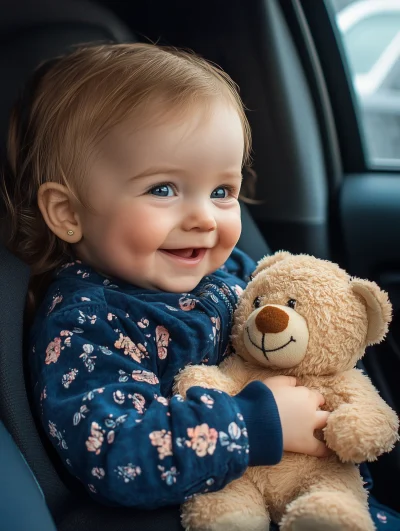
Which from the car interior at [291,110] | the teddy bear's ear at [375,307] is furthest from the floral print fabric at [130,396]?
the car interior at [291,110]

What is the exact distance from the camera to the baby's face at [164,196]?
1.09 m

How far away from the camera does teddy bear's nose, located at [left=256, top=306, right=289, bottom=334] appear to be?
1027mm

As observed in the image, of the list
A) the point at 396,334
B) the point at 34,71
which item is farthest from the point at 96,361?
the point at 396,334

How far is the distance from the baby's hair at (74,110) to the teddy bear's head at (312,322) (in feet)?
1.06

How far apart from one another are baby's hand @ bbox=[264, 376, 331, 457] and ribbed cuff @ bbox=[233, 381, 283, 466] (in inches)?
1.1

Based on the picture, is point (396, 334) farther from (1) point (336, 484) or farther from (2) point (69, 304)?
(2) point (69, 304)

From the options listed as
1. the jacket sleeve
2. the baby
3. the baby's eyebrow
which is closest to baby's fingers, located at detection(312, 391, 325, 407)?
the baby

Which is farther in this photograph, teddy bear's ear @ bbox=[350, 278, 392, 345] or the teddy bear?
teddy bear's ear @ bbox=[350, 278, 392, 345]

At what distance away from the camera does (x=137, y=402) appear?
3.25 feet

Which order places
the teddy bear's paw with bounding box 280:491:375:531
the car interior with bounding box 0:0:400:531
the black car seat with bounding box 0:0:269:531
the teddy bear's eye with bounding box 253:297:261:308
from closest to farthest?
the teddy bear's paw with bounding box 280:491:375:531
the black car seat with bounding box 0:0:269:531
the teddy bear's eye with bounding box 253:297:261:308
the car interior with bounding box 0:0:400:531

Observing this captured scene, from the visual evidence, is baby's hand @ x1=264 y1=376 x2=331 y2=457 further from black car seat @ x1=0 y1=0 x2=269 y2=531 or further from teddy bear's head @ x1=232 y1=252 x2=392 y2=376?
black car seat @ x1=0 y1=0 x2=269 y2=531

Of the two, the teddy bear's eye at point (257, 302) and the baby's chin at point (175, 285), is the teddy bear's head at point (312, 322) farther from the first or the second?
the baby's chin at point (175, 285)

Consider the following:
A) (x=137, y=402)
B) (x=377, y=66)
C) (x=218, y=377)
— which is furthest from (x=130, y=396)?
(x=377, y=66)

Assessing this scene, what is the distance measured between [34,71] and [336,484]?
93cm
